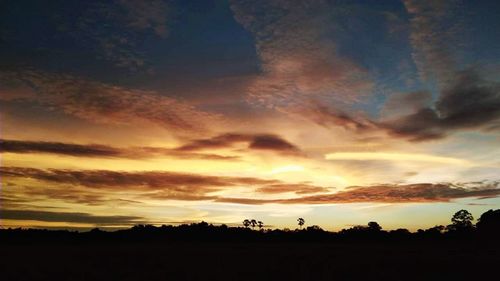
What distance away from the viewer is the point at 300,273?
1214 inches

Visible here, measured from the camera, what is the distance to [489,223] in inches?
5536

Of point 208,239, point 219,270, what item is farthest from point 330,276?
point 208,239

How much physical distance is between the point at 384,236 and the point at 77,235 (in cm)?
9615

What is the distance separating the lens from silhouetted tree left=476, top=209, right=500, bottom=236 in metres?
131

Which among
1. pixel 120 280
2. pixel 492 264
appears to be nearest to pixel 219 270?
pixel 120 280

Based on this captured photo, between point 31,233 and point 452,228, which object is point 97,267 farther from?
point 452,228

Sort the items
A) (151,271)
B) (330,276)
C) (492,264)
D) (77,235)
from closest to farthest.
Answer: (330,276) → (151,271) → (492,264) → (77,235)

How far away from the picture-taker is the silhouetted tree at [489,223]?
13119 centimetres

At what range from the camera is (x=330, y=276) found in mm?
Result: 30062

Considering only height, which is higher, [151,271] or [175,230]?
[175,230]

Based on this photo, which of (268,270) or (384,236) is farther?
(384,236)

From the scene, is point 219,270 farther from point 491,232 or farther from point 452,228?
point 452,228

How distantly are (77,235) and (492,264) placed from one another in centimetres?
11754

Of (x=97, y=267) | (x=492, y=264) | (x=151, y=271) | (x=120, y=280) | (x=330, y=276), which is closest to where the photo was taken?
(x=120, y=280)
